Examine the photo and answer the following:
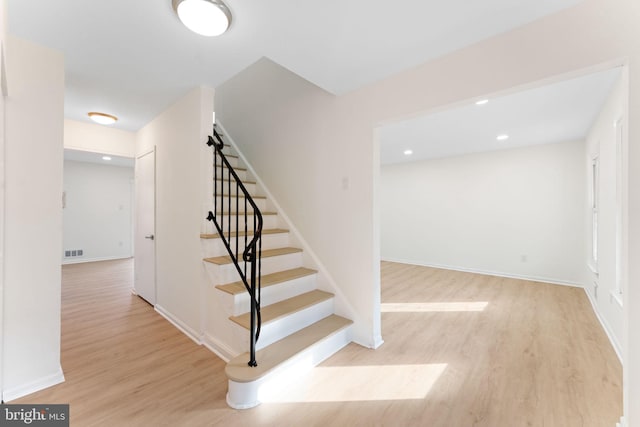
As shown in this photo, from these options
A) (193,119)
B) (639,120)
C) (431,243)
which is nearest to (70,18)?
(193,119)

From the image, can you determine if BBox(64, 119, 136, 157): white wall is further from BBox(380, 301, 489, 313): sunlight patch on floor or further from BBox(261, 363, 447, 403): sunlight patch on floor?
BBox(380, 301, 489, 313): sunlight patch on floor

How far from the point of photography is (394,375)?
2.07 m

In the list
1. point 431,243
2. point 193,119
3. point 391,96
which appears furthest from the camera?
point 431,243

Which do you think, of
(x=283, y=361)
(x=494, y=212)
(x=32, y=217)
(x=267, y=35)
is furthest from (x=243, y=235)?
(x=494, y=212)

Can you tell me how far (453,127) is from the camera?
3.77 meters

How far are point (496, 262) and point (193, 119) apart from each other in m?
5.50

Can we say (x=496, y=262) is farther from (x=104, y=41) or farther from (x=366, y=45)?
(x=104, y=41)

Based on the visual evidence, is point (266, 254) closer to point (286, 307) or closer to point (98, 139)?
point (286, 307)

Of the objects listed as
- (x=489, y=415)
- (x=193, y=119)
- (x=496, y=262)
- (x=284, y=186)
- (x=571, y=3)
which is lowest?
(x=489, y=415)

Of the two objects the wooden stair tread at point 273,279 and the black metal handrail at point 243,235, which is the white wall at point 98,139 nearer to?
the black metal handrail at point 243,235

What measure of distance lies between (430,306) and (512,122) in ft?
8.65

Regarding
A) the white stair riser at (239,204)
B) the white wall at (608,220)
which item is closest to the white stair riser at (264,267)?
the white stair riser at (239,204)

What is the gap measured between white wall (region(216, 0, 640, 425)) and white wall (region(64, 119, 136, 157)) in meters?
1.41

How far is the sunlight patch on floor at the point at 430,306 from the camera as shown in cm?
335
